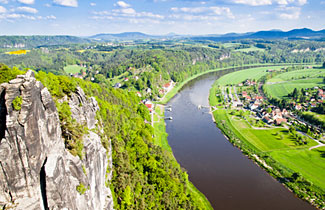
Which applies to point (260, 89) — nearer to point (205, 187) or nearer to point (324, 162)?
point (324, 162)

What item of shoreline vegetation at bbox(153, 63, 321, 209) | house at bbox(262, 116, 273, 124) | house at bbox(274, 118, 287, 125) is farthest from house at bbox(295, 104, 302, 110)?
shoreline vegetation at bbox(153, 63, 321, 209)

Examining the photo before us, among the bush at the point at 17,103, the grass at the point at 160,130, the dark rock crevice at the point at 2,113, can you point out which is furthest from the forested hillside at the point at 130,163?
the grass at the point at 160,130

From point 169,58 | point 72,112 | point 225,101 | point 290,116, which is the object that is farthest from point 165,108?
point 169,58

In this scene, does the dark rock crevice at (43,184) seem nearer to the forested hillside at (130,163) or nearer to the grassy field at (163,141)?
the forested hillside at (130,163)

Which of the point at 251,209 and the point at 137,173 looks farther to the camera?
the point at 251,209

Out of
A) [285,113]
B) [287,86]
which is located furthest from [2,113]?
[287,86]
